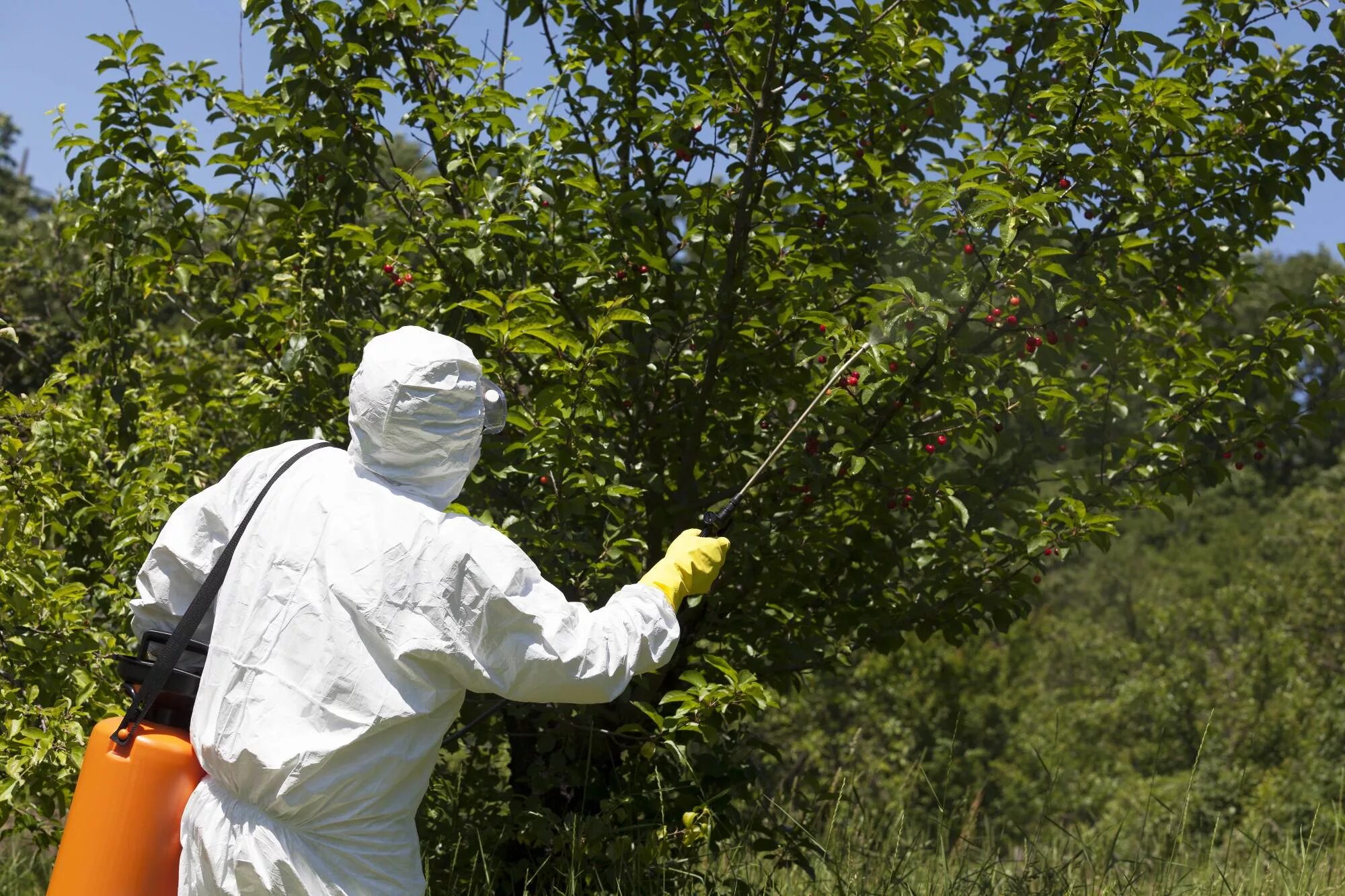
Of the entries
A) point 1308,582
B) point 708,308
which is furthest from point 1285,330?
point 1308,582

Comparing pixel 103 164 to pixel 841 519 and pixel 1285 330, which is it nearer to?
pixel 841 519

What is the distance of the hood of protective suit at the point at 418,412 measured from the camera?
185cm

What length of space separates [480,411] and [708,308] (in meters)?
1.42

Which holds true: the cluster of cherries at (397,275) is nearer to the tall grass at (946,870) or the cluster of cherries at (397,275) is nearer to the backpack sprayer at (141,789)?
the backpack sprayer at (141,789)

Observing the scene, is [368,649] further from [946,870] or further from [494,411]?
[946,870]

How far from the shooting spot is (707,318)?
319 cm

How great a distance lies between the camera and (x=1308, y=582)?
1518 cm

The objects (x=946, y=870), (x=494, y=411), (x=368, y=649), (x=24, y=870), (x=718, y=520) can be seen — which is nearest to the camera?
(x=368, y=649)

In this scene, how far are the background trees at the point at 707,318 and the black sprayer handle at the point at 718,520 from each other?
10 cm

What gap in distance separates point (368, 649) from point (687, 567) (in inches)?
23.7

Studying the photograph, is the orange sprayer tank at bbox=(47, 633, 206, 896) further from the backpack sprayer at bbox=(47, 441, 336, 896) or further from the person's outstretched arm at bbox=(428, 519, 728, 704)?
the person's outstretched arm at bbox=(428, 519, 728, 704)

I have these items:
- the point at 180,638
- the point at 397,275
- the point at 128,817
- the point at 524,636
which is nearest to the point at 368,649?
the point at 524,636

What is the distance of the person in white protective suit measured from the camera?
1753 mm

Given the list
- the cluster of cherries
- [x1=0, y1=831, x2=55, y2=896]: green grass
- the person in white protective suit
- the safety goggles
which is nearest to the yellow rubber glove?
the person in white protective suit
